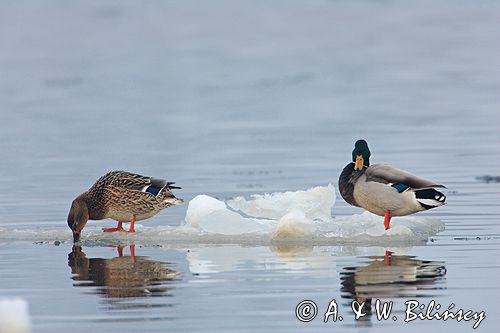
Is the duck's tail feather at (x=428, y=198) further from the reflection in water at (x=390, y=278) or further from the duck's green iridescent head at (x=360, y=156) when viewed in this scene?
the reflection in water at (x=390, y=278)

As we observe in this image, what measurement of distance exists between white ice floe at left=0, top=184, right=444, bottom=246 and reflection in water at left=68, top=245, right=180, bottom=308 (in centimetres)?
68

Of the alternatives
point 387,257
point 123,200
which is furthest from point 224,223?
point 387,257

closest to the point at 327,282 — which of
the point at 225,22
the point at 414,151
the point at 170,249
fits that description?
the point at 170,249

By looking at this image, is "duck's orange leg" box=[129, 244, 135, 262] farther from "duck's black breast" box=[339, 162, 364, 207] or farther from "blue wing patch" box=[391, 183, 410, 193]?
"blue wing patch" box=[391, 183, 410, 193]

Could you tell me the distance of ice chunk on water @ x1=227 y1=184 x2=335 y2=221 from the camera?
42.3 feet

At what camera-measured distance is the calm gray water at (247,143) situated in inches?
365

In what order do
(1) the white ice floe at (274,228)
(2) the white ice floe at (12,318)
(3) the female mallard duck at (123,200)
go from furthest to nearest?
(3) the female mallard duck at (123,200), (1) the white ice floe at (274,228), (2) the white ice floe at (12,318)

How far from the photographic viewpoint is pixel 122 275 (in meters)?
10.5

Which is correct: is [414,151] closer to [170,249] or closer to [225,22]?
[170,249]

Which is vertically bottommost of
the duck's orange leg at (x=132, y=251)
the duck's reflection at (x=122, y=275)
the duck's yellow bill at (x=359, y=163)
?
the duck's reflection at (x=122, y=275)

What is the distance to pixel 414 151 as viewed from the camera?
20.5m

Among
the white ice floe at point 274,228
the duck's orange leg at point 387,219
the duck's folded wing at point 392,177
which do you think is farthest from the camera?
the duck's orange leg at point 387,219

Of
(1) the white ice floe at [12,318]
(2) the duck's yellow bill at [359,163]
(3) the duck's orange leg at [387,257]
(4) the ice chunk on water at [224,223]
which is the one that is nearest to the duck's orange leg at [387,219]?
(2) the duck's yellow bill at [359,163]

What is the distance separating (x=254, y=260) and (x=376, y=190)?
1856mm
